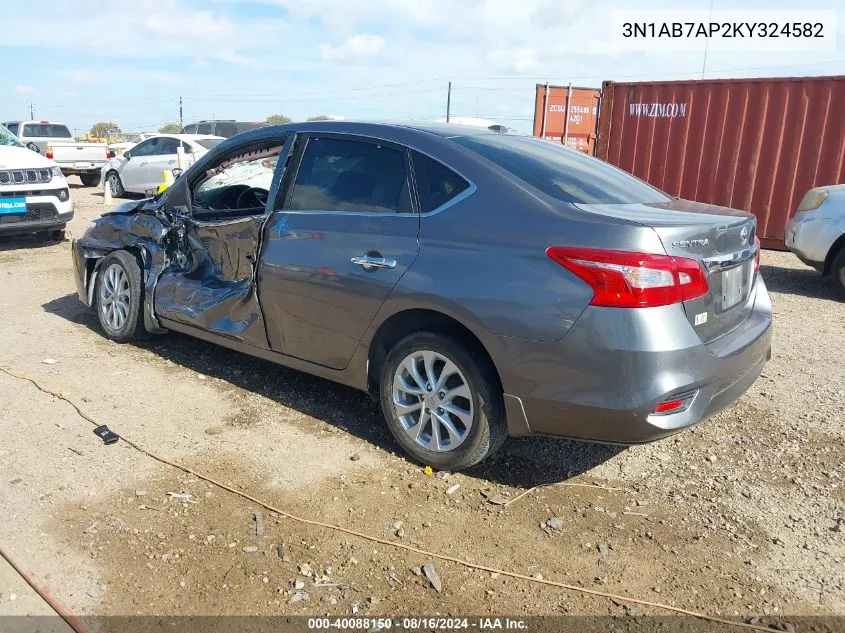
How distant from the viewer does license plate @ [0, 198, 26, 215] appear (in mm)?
9210

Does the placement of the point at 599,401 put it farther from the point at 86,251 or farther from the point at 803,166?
the point at 803,166

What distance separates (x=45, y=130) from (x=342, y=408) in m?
22.8

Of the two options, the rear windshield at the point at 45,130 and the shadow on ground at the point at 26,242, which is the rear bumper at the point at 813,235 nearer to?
the shadow on ground at the point at 26,242

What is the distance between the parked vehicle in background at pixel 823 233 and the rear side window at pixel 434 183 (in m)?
5.70

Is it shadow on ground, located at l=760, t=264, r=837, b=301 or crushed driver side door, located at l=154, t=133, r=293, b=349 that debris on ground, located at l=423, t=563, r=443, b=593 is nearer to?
crushed driver side door, located at l=154, t=133, r=293, b=349

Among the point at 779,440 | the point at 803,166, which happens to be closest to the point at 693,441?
the point at 779,440

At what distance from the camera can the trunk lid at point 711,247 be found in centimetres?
295

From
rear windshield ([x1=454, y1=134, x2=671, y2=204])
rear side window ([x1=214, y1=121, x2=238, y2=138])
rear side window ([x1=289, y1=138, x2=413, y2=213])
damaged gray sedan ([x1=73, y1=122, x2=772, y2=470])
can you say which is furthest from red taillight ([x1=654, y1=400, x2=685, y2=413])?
rear side window ([x1=214, y1=121, x2=238, y2=138])

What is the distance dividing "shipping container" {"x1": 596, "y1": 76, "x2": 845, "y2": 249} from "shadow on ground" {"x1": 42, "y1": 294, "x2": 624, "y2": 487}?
7.62 m

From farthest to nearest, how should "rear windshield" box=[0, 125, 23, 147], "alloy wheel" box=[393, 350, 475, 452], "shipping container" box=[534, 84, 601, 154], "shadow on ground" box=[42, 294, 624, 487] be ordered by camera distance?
"shipping container" box=[534, 84, 601, 154]
"rear windshield" box=[0, 125, 23, 147]
"shadow on ground" box=[42, 294, 624, 487]
"alloy wheel" box=[393, 350, 475, 452]

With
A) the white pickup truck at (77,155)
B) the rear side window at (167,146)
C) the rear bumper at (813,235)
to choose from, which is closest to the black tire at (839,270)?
the rear bumper at (813,235)

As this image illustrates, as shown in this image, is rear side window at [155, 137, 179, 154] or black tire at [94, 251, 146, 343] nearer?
black tire at [94, 251, 146, 343]

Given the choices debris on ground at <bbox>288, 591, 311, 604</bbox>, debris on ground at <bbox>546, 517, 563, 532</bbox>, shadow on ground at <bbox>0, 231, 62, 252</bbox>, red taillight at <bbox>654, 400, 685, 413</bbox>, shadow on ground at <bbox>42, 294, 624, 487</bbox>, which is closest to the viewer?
debris on ground at <bbox>288, 591, 311, 604</bbox>

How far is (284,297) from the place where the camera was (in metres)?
4.05
